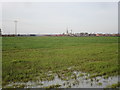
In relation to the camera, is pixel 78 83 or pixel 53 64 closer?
pixel 78 83

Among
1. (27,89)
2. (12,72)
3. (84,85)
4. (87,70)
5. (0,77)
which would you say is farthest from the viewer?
(87,70)

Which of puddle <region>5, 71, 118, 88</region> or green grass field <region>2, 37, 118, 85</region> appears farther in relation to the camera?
green grass field <region>2, 37, 118, 85</region>

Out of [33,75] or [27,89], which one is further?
[33,75]

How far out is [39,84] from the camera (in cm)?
505

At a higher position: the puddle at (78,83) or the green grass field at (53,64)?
the green grass field at (53,64)

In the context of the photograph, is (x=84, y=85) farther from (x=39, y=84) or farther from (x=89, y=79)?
(x=39, y=84)

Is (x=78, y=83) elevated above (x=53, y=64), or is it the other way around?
(x=53, y=64)

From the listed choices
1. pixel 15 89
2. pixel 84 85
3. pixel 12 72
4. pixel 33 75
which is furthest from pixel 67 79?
pixel 12 72

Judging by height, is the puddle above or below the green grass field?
below

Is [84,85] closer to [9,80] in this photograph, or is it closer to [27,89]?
[27,89]

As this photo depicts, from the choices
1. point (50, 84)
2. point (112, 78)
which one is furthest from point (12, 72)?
point (112, 78)

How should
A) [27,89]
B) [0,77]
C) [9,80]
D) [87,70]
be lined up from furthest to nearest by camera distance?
[87,70] < [0,77] < [9,80] < [27,89]

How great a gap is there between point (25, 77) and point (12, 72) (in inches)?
41.1

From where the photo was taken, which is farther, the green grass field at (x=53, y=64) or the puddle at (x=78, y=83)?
the green grass field at (x=53, y=64)
